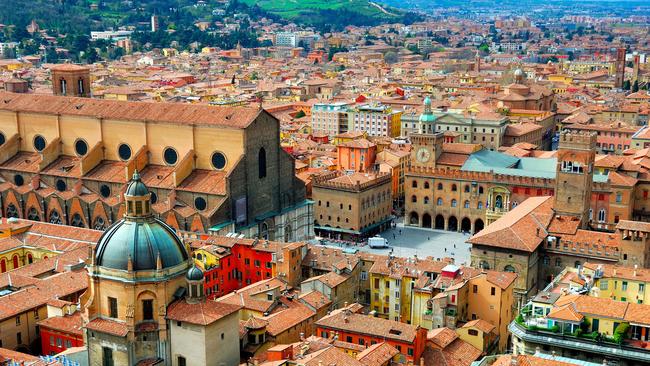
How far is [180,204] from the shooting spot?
63.9 m

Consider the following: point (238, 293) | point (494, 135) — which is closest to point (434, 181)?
point (494, 135)

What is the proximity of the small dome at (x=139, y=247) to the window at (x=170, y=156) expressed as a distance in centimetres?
2936

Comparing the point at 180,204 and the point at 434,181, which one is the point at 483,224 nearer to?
the point at 434,181

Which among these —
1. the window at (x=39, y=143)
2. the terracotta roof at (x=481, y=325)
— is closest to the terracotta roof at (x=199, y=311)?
Result: the terracotta roof at (x=481, y=325)

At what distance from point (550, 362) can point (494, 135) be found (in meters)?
65.0

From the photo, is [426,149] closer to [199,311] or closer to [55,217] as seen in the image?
[55,217]

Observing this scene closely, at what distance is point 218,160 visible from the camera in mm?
65188

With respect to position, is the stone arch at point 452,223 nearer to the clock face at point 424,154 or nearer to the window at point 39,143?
the clock face at point 424,154

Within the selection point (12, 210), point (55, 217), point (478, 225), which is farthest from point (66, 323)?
point (478, 225)

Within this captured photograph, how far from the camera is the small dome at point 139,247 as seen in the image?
36.5 m

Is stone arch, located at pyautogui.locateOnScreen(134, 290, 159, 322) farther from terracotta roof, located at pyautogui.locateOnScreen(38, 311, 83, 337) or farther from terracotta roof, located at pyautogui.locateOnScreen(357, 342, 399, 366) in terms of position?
terracotta roof, located at pyautogui.locateOnScreen(357, 342, 399, 366)

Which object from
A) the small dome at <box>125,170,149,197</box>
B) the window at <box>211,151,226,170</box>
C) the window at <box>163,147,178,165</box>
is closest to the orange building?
the window at <box>211,151,226,170</box>

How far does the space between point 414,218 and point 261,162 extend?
18.9m

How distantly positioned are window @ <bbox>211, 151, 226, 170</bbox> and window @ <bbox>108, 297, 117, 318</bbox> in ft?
92.9
